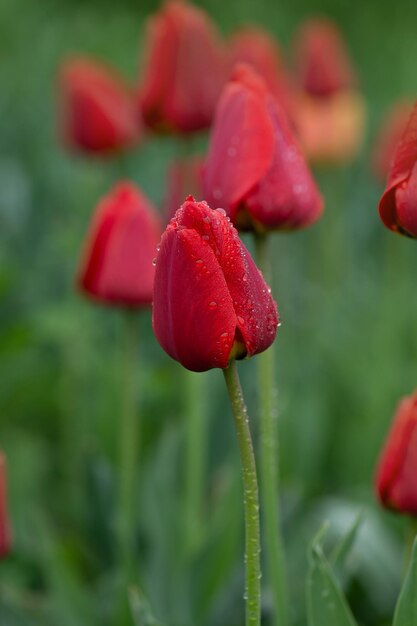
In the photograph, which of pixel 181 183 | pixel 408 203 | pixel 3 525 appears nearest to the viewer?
pixel 408 203

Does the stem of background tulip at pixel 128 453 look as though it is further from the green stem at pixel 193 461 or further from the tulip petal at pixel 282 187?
the tulip petal at pixel 282 187

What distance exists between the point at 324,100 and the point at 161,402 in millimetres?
1234

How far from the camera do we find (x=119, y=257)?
5.73 ft

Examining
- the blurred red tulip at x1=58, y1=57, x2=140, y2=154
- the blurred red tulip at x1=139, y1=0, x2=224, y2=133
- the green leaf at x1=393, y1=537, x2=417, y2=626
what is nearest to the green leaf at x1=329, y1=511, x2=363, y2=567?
the green leaf at x1=393, y1=537, x2=417, y2=626

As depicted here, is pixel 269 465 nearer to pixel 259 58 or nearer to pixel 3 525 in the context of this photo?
pixel 3 525

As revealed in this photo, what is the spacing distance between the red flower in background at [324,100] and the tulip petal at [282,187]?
1934mm

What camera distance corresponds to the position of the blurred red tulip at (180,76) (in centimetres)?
207

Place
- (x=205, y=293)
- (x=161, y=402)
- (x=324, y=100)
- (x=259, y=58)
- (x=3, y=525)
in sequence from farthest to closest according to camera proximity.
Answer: (x=324, y=100) → (x=161, y=402) → (x=259, y=58) → (x=3, y=525) → (x=205, y=293)

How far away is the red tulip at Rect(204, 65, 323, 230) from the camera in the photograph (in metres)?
1.32

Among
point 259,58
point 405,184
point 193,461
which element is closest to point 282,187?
point 405,184

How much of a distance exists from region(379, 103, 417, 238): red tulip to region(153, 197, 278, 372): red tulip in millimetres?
181

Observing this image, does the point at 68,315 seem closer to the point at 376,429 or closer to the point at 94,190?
Answer: the point at 376,429

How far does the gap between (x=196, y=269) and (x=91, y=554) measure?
1.31 metres

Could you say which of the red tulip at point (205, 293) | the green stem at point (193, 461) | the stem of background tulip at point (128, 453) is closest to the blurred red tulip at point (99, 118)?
the green stem at point (193, 461)
